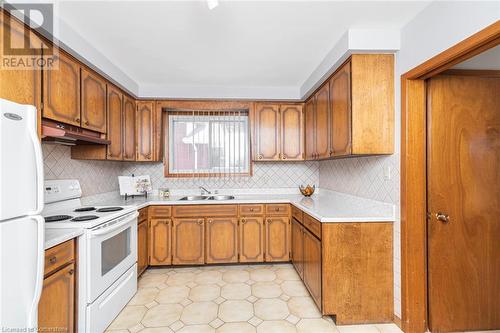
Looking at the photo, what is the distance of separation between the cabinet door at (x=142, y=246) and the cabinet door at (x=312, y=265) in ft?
6.08

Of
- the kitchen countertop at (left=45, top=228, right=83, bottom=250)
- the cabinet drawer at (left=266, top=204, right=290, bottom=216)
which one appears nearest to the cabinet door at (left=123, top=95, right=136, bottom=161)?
the kitchen countertop at (left=45, top=228, right=83, bottom=250)

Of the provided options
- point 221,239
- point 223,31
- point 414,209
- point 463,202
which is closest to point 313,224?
point 414,209

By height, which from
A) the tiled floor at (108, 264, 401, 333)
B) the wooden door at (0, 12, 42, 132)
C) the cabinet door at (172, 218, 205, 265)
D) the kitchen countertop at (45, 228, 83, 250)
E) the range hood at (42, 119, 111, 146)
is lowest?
the tiled floor at (108, 264, 401, 333)

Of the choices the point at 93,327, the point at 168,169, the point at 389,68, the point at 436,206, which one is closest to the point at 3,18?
the point at 93,327

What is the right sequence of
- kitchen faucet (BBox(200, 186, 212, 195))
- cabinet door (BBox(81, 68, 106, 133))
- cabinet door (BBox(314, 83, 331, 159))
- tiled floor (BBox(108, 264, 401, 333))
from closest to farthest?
tiled floor (BBox(108, 264, 401, 333)), cabinet door (BBox(81, 68, 106, 133)), cabinet door (BBox(314, 83, 331, 159)), kitchen faucet (BBox(200, 186, 212, 195))

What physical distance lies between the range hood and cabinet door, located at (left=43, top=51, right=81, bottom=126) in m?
0.05

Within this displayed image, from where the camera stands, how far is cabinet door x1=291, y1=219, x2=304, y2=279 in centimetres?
262

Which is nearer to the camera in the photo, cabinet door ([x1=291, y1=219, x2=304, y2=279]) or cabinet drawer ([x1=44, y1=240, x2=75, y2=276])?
cabinet drawer ([x1=44, y1=240, x2=75, y2=276])

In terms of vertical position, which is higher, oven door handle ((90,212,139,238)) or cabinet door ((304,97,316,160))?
cabinet door ((304,97,316,160))

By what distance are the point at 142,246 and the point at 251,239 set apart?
1322mm

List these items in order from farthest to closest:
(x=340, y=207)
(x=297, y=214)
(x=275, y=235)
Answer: (x=275, y=235), (x=297, y=214), (x=340, y=207)

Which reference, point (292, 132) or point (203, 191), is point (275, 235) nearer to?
point (203, 191)

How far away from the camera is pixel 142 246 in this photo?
111 inches

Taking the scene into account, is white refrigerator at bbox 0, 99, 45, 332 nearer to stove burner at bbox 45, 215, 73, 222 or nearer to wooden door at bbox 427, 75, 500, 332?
stove burner at bbox 45, 215, 73, 222
